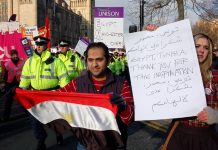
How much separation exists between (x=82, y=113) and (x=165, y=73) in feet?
2.50

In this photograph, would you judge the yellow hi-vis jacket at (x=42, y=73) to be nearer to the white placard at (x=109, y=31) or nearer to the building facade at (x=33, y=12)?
the white placard at (x=109, y=31)

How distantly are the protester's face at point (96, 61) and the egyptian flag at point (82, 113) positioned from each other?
0.19 metres

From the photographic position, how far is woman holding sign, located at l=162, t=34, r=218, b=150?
140 inches

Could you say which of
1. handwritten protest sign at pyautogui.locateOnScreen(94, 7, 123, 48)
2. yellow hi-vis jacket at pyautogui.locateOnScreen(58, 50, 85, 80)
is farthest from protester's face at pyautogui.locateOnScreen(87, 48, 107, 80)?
handwritten protest sign at pyautogui.locateOnScreen(94, 7, 123, 48)

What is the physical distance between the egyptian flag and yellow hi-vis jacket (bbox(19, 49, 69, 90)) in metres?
2.98

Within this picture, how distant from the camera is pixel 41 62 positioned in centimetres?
701

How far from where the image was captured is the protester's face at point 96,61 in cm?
354

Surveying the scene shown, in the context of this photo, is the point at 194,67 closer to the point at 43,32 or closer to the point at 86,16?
the point at 43,32

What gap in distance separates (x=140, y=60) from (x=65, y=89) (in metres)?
0.77

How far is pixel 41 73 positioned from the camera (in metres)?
7.05

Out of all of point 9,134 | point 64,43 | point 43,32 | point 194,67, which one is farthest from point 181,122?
point 43,32

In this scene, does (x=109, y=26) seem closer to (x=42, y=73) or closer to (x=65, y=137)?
(x=65, y=137)

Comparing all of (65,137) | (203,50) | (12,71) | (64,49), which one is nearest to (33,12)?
(12,71)

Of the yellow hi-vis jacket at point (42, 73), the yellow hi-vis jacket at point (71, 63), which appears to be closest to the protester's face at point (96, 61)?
the yellow hi-vis jacket at point (42, 73)
